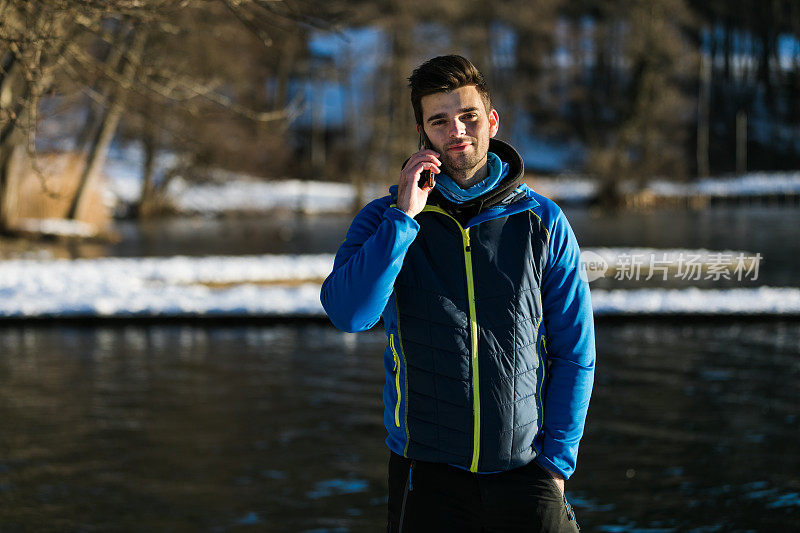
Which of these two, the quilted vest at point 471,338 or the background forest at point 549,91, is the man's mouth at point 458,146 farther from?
the background forest at point 549,91

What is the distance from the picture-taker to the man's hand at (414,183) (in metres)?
2.96

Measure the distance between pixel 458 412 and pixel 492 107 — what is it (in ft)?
3.00

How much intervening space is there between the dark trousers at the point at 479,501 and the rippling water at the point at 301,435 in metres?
3.16

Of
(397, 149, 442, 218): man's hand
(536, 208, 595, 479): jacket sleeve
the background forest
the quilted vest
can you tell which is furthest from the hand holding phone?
the background forest

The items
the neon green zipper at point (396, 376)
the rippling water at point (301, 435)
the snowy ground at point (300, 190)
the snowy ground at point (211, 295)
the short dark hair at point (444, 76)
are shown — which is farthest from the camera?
the snowy ground at point (300, 190)

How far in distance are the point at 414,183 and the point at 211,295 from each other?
13.5 metres

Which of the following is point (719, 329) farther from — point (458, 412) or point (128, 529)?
point (458, 412)

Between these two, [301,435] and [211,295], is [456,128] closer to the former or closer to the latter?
[301,435]

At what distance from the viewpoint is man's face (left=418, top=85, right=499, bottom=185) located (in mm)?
3045

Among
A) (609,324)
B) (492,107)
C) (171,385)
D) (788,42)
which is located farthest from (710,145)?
(492,107)

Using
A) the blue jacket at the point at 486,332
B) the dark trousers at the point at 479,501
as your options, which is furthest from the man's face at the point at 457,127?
the dark trousers at the point at 479,501

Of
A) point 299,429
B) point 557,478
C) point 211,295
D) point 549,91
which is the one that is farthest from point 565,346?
point 549,91

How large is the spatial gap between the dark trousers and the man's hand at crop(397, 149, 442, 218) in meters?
0.73

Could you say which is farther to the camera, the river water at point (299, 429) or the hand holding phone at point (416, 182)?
the river water at point (299, 429)
